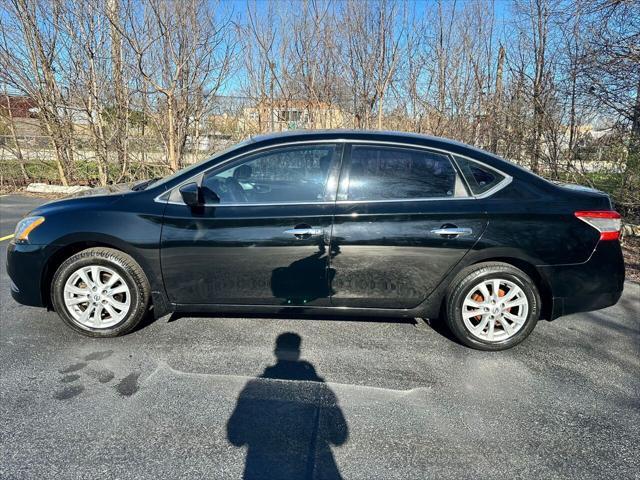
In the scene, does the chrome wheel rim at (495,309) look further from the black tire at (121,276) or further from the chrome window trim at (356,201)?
the black tire at (121,276)

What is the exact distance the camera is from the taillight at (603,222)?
9.93 ft

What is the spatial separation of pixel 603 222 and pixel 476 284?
3.43 feet

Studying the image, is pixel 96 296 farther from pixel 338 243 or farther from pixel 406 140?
pixel 406 140

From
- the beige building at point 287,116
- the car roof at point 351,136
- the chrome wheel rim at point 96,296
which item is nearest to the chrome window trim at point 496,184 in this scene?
the car roof at point 351,136

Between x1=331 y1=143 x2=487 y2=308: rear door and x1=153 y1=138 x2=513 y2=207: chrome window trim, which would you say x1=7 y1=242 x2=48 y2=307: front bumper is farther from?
x1=331 y1=143 x2=487 y2=308: rear door

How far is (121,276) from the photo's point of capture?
10.4 ft

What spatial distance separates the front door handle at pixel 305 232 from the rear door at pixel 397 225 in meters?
0.13

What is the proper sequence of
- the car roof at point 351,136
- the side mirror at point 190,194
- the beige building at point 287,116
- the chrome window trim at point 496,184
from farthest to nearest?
the beige building at point 287,116 < the car roof at point 351,136 < the chrome window trim at point 496,184 < the side mirror at point 190,194

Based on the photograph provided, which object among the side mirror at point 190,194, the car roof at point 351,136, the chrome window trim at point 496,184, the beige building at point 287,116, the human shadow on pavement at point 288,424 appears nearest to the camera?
the human shadow on pavement at point 288,424

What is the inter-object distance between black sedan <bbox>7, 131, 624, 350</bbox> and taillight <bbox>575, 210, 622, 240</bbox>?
1 cm

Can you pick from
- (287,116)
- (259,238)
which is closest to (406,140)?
(259,238)

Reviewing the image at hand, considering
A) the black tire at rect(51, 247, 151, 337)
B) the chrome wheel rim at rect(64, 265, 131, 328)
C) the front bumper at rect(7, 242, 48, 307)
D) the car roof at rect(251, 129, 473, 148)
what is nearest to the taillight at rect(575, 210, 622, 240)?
the car roof at rect(251, 129, 473, 148)

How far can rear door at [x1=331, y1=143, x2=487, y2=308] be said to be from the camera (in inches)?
118

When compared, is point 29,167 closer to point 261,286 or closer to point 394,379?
point 261,286
